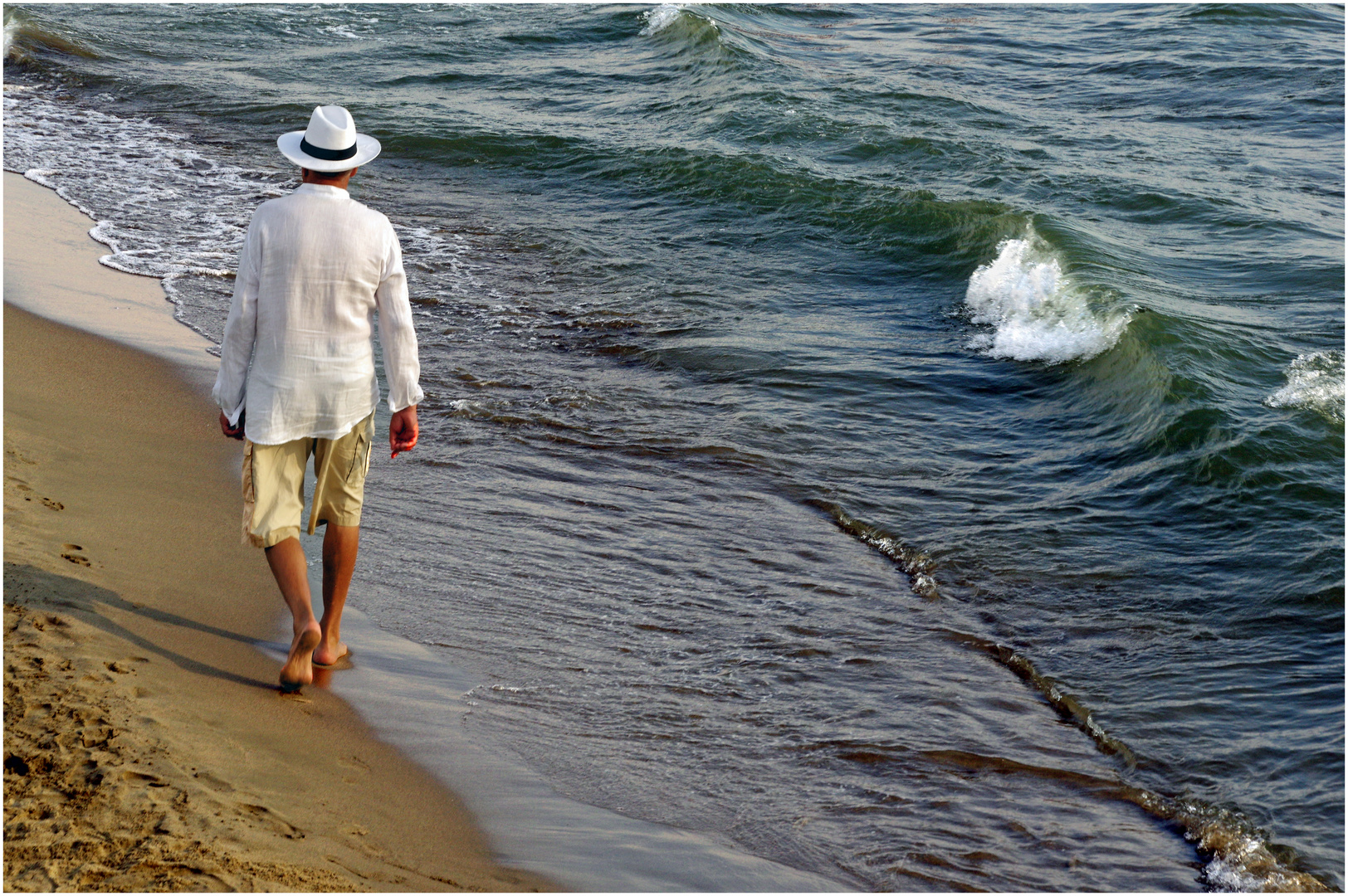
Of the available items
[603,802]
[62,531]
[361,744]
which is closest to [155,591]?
[62,531]

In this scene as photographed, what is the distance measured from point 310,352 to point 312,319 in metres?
0.10

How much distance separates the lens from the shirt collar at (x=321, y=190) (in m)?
3.44

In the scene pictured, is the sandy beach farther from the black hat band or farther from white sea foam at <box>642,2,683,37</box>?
white sea foam at <box>642,2,683,37</box>

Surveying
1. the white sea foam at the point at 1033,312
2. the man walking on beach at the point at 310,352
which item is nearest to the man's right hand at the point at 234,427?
the man walking on beach at the point at 310,352

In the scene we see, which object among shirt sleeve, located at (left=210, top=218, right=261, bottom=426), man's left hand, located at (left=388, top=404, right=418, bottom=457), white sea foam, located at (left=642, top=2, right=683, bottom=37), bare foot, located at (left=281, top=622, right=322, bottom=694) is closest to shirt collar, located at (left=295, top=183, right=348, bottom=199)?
shirt sleeve, located at (left=210, top=218, right=261, bottom=426)

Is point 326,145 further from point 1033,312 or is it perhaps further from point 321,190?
point 1033,312

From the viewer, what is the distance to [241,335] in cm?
349

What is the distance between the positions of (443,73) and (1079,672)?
14988 mm

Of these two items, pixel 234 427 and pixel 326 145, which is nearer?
pixel 326 145

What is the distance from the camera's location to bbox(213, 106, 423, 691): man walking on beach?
3.42 m

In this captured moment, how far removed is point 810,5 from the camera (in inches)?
779

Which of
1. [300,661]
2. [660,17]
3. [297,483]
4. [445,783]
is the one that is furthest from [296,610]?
[660,17]

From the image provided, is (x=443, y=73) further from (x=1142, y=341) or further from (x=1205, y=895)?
(x=1205, y=895)

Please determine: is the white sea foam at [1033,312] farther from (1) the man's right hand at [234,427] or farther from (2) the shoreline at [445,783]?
(1) the man's right hand at [234,427]
